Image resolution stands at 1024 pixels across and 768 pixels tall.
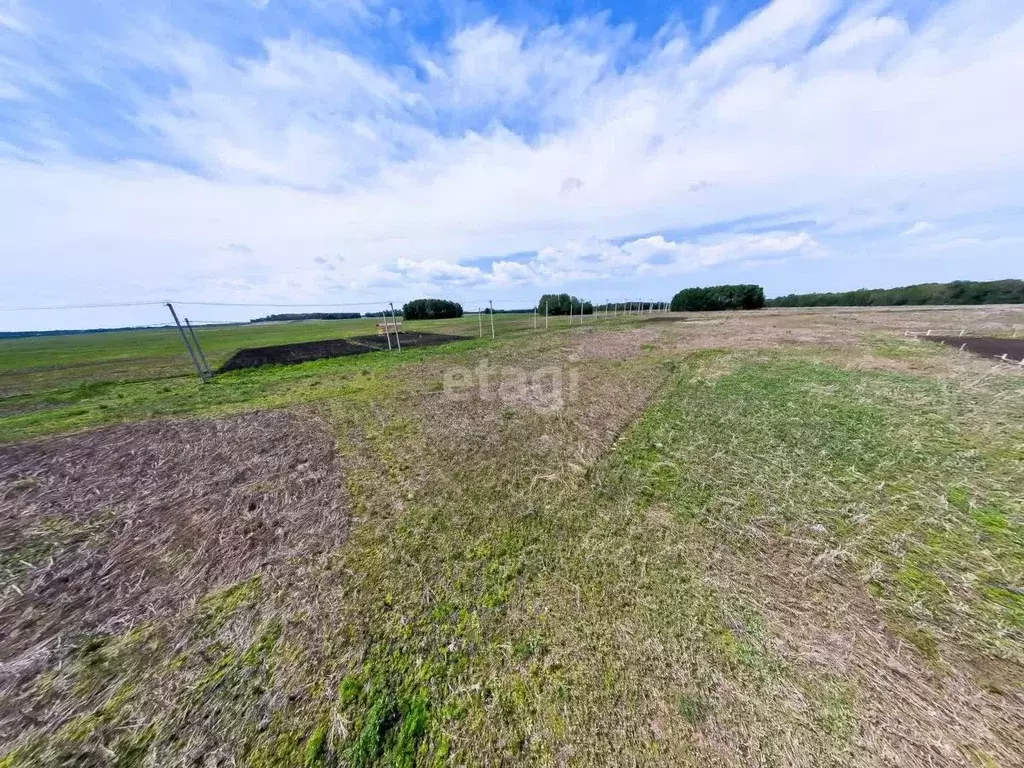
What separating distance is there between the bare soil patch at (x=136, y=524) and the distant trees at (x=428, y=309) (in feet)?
164

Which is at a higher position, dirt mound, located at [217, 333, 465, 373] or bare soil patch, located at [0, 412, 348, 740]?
bare soil patch, located at [0, 412, 348, 740]

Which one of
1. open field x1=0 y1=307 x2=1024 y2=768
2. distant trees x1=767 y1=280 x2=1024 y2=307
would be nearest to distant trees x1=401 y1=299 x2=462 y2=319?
open field x1=0 y1=307 x2=1024 y2=768

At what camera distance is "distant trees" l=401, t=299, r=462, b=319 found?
5381 centimetres

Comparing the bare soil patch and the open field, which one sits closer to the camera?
the open field

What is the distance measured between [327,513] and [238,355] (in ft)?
53.7

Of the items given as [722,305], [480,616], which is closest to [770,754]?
[480,616]

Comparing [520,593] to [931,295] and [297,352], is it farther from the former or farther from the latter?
[931,295]

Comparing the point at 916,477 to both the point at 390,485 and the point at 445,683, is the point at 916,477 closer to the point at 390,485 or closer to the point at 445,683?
the point at 445,683

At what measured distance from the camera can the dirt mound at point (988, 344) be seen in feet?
34.7

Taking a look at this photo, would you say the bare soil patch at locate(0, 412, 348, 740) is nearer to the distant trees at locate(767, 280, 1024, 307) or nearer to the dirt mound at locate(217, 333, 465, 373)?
the dirt mound at locate(217, 333, 465, 373)

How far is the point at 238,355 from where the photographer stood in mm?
15688

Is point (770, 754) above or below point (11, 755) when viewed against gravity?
below

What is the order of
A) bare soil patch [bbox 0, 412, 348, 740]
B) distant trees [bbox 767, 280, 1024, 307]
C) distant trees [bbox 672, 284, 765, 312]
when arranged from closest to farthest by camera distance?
bare soil patch [bbox 0, 412, 348, 740] < distant trees [bbox 767, 280, 1024, 307] < distant trees [bbox 672, 284, 765, 312]

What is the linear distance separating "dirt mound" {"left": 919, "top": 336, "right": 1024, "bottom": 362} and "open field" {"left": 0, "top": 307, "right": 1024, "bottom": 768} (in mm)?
8316
